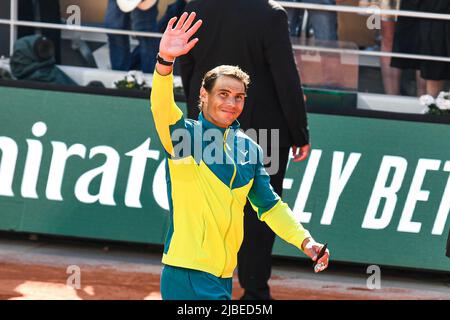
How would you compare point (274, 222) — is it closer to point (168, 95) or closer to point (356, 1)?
point (168, 95)

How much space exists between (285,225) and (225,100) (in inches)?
26.5

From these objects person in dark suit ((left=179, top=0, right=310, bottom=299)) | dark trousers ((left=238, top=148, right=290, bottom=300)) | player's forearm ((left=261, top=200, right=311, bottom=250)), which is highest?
person in dark suit ((left=179, top=0, right=310, bottom=299))

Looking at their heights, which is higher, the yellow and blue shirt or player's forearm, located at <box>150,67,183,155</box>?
player's forearm, located at <box>150,67,183,155</box>

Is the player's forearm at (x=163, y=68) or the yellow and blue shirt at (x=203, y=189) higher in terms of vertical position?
the player's forearm at (x=163, y=68)

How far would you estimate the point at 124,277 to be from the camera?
8242mm

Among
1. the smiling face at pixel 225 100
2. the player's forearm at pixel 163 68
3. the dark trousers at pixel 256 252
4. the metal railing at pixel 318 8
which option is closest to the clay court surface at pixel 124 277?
the dark trousers at pixel 256 252

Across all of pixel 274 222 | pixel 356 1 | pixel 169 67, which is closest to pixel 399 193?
pixel 356 1

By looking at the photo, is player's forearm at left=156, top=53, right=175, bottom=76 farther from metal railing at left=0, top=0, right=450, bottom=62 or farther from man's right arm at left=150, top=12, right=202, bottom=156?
metal railing at left=0, top=0, right=450, bottom=62

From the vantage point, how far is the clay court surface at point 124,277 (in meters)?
7.80

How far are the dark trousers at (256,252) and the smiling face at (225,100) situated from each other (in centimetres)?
201

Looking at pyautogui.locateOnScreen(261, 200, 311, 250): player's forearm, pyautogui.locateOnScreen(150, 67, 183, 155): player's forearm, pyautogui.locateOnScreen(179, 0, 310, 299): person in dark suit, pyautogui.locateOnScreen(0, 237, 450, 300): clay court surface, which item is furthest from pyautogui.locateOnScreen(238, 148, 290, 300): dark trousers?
pyautogui.locateOnScreen(150, 67, 183, 155): player's forearm

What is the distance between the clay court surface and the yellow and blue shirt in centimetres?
286

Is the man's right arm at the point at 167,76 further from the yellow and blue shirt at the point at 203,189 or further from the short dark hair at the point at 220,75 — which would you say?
the short dark hair at the point at 220,75

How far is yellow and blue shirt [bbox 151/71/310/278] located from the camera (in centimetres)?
480
